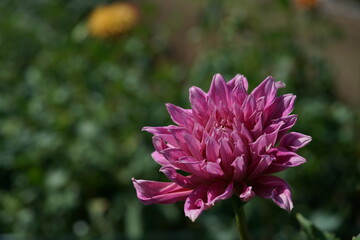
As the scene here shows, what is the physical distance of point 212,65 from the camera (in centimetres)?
216

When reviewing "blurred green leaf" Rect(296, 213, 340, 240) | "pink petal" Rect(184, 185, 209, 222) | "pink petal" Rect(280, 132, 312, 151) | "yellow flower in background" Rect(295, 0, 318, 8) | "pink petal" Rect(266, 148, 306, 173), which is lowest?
"blurred green leaf" Rect(296, 213, 340, 240)

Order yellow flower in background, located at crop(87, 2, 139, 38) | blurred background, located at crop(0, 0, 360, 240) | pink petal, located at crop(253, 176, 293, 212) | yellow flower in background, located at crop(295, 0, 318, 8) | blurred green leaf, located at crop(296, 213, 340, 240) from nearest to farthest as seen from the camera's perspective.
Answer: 1. pink petal, located at crop(253, 176, 293, 212)
2. blurred green leaf, located at crop(296, 213, 340, 240)
3. blurred background, located at crop(0, 0, 360, 240)
4. yellow flower in background, located at crop(295, 0, 318, 8)
5. yellow flower in background, located at crop(87, 2, 139, 38)

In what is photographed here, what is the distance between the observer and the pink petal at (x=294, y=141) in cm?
71

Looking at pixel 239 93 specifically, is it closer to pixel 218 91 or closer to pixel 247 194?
pixel 218 91

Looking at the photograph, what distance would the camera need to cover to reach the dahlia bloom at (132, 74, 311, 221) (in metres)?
0.70

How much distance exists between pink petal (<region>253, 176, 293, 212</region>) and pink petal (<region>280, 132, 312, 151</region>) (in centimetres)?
4

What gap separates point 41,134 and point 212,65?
660 millimetres

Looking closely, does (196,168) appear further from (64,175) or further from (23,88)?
(23,88)

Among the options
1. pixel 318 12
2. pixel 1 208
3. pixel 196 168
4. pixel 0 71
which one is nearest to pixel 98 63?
pixel 0 71

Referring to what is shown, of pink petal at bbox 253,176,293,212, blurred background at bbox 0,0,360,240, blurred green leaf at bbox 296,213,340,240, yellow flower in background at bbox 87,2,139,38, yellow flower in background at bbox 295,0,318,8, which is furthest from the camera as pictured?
yellow flower in background at bbox 87,2,139,38

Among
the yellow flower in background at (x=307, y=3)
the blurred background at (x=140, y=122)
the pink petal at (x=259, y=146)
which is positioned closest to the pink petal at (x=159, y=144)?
the pink petal at (x=259, y=146)

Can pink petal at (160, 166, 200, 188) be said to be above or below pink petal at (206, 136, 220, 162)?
below

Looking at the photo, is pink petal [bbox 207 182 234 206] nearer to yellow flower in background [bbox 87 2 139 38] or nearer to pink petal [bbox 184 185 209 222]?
pink petal [bbox 184 185 209 222]

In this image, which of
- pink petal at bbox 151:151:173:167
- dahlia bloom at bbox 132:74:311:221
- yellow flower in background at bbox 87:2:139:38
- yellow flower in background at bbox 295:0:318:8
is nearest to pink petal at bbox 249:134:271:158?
dahlia bloom at bbox 132:74:311:221
